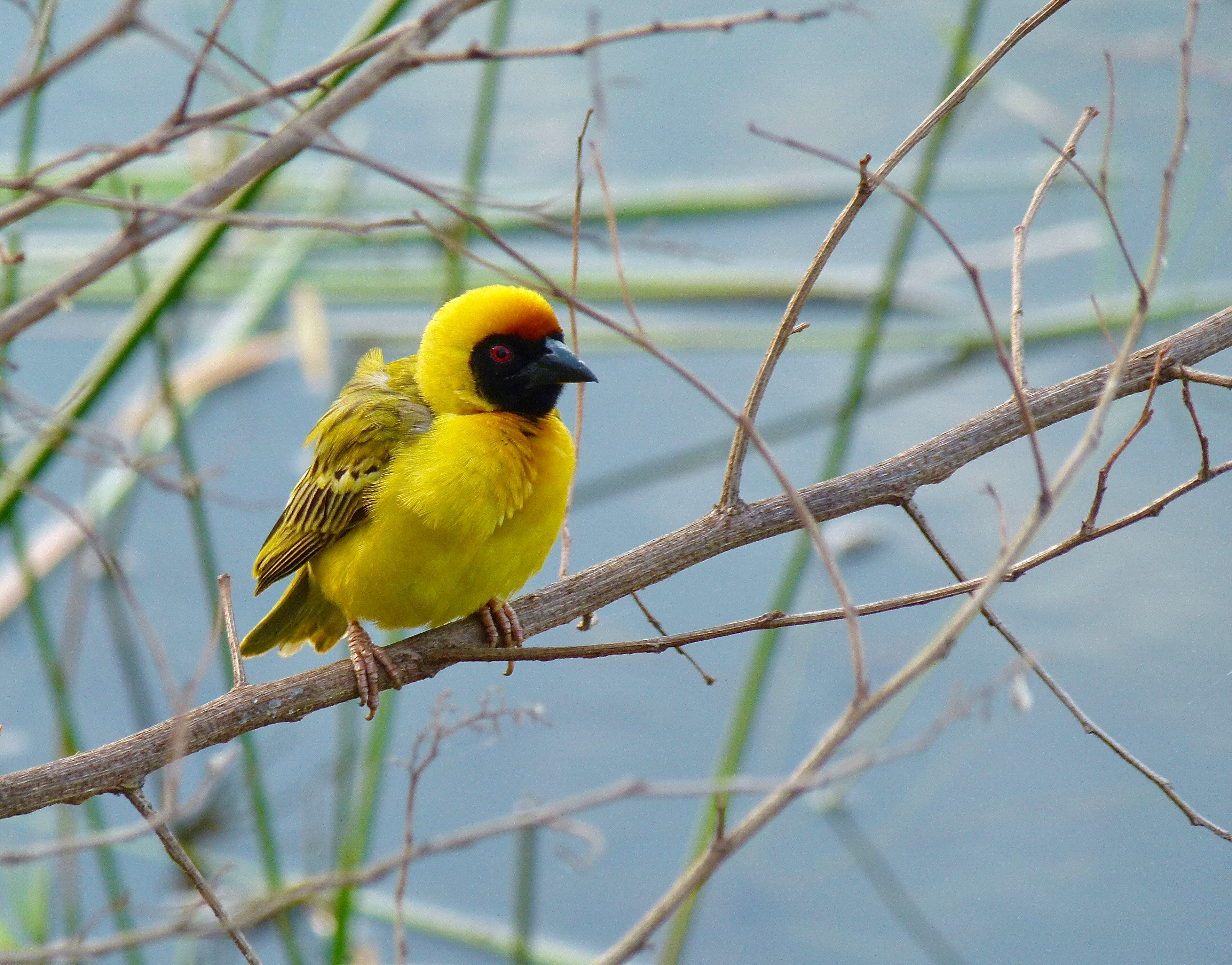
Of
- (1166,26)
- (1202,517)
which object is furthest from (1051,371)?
(1166,26)

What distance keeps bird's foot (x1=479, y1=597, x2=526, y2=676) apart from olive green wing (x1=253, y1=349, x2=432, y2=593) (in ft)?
0.71

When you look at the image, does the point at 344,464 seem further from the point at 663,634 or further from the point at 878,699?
the point at 878,699

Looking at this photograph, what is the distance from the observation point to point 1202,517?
2.88m

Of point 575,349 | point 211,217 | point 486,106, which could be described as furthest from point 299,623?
point 211,217

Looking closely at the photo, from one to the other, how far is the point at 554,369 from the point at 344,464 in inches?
12.8

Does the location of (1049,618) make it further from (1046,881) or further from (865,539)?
(1046,881)

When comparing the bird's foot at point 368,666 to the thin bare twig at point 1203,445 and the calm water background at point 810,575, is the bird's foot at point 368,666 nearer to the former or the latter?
the calm water background at point 810,575

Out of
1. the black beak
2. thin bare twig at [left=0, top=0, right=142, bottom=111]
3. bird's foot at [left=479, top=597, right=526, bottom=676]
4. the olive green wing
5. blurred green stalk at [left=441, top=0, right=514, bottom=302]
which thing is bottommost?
thin bare twig at [left=0, top=0, right=142, bottom=111]

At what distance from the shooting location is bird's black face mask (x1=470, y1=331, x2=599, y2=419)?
1729 mm

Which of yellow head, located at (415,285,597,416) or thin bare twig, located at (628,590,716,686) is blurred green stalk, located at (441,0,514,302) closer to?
yellow head, located at (415,285,597,416)

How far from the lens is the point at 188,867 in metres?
1.03

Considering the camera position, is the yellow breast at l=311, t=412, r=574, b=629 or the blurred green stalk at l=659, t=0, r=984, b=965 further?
the blurred green stalk at l=659, t=0, r=984, b=965

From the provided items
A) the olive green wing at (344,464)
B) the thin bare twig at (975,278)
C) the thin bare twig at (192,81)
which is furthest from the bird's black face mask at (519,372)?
the thin bare twig at (192,81)

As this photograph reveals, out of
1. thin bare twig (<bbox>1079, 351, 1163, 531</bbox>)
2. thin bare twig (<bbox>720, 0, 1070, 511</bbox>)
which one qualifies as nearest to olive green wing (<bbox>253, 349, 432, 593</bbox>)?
thin bare twig (<bbox>720, 0, 1070, 511</bbox>)
